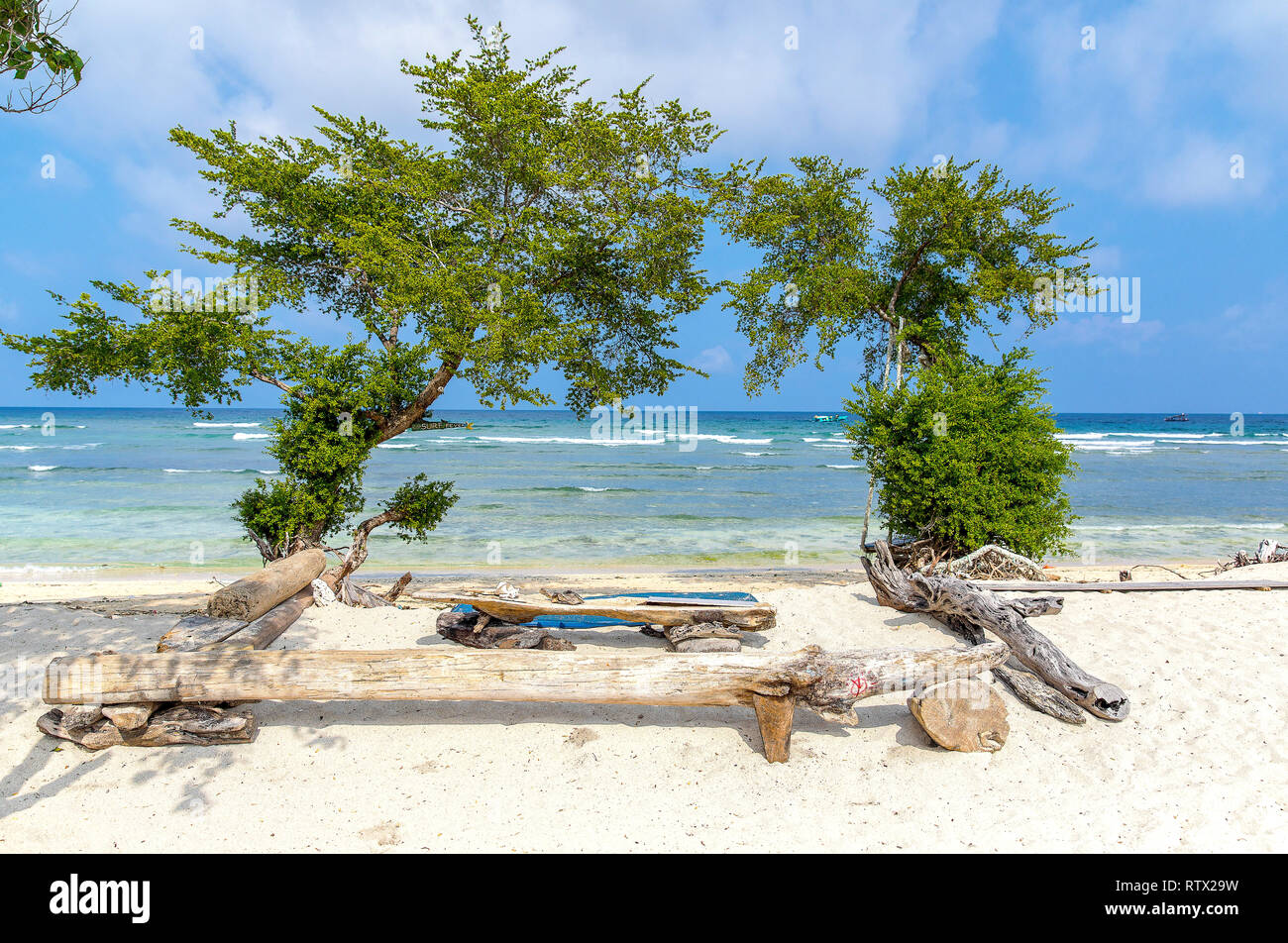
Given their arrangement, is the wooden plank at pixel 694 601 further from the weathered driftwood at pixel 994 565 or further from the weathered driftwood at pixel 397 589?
the weathered driftwood at pixel 397 589

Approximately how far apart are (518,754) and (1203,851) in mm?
4897

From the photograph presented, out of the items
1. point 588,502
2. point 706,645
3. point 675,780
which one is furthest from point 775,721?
point 588,502

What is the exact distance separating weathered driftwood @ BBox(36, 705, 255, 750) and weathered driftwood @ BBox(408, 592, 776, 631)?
2.68 metres

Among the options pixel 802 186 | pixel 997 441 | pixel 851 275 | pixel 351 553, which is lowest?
pixel 351 553

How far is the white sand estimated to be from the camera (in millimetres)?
4695

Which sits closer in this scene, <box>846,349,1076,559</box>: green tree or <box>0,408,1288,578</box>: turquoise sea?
<box>846,349,1076,559</box>: green tree

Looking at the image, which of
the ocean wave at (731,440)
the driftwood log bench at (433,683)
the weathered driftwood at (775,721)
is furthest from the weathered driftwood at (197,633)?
the ocean wave at (731,440)

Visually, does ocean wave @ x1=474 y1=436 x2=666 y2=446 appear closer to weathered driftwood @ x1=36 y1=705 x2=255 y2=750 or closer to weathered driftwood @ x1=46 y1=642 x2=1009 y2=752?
weathered driftwood @ x1=36 y1=705 x2=255 y2=750

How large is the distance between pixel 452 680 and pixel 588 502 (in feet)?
79.0

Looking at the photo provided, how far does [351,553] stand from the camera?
445 inches

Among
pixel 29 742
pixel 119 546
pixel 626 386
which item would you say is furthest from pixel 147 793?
pixel 119 546

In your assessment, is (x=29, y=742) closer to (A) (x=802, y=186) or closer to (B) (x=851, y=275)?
(B) (x=851, y=275)

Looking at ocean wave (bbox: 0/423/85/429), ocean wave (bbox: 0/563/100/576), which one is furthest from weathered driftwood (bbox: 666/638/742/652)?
ocean wave (bbox: 0/423/85/429)
